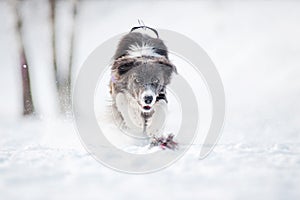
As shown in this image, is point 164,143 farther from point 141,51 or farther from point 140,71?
point 141,51

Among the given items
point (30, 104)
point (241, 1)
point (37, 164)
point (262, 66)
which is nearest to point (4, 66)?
point (30, 104)

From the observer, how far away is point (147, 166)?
3152 millimetres

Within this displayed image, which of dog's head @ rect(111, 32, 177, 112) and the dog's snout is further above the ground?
dog's head @ rect(111, 32, 177, 112)

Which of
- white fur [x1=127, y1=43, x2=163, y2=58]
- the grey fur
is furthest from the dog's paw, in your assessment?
white fur [x1=127, y1=43, x2=163, y2=58]

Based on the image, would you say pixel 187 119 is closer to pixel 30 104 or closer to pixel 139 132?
pixel 139 132

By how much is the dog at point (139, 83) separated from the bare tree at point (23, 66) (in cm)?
435

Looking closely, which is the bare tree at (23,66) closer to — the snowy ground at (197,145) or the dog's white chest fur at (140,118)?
the snowy ground at (197,145)

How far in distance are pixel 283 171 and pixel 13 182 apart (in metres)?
2.21

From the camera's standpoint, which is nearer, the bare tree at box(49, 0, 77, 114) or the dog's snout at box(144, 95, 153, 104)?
the dog's snout at box(144, 95, 153, 104)

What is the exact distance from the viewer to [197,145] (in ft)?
13.3

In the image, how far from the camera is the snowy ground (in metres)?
2.59

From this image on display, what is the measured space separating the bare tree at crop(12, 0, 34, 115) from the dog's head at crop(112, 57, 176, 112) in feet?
14.6

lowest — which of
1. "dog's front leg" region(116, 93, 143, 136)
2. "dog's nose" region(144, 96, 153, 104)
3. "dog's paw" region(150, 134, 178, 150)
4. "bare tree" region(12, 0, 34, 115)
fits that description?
"dog's paw" region(150, 134, 178, 150)

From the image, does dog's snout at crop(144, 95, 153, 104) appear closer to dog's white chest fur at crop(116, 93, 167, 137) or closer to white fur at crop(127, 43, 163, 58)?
dog's white chest fur at crop(116, 93, 167, 137)
